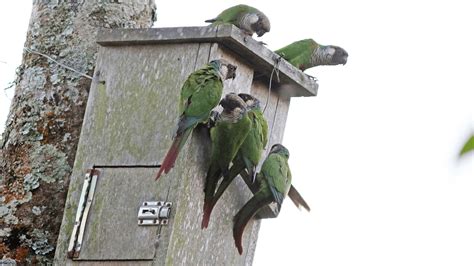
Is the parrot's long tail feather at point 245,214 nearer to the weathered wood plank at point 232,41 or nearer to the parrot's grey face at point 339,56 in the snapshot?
the weathered wood plank at point 232,41

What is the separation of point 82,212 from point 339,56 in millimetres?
2599

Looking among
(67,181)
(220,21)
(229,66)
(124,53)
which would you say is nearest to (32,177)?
(67,181)

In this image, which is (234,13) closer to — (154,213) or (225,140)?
(225,140)

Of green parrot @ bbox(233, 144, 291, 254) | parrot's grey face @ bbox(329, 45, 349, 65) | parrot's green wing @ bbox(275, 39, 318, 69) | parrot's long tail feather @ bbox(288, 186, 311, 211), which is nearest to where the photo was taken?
green parrot @ bbox(233, 144, 291, 254)

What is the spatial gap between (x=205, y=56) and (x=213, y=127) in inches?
8.4

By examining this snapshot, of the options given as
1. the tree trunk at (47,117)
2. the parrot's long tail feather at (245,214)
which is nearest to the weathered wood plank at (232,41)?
the tree trunk at (47,117)

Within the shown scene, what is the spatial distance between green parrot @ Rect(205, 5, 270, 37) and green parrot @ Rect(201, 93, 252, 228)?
0.94 metres

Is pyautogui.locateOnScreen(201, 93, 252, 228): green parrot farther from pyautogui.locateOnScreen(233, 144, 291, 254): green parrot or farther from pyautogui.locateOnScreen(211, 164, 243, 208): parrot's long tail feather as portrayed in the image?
pyautogui.locateOnScreen(233, 144, 291, 254): green parrot

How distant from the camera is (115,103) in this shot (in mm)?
2494

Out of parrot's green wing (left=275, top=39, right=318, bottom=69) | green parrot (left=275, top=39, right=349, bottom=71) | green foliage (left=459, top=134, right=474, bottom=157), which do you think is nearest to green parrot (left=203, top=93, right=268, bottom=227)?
green parrot (left=275, top=39, right=349, bottom=71)

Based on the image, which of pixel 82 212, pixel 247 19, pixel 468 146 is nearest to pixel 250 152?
pixel 82 212

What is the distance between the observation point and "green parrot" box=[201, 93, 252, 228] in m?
2.35

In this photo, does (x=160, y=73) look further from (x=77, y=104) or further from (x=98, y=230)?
(x=98, y=230)

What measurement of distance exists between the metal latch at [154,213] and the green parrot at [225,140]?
15 cm
